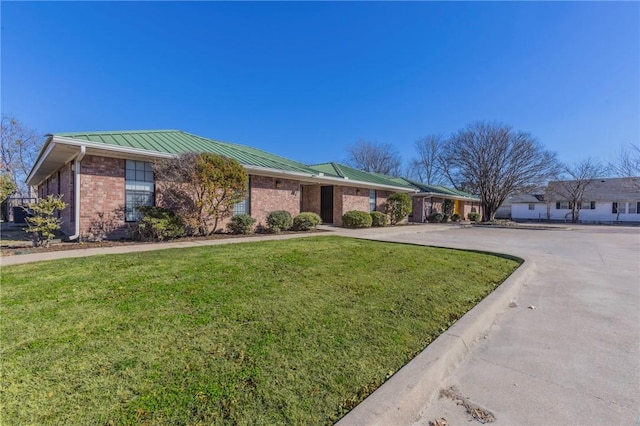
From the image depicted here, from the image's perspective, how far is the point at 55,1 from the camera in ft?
28.0

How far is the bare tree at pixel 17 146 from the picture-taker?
83.0 ft

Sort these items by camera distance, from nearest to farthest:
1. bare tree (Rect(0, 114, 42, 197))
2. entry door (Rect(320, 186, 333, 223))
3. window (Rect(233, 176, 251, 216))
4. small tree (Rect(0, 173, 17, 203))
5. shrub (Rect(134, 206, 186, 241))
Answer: shrub (Rect(134, 206, 186, 241))
small tree (Rect(0, 173, 17, 203))
window (Rect(233, 176, 251, 216))
entry door (Rect(320, 186, 333, 223))
bare tree (Rect(0, 114, 42, 197))

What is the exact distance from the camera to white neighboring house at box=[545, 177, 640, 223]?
1398 inches

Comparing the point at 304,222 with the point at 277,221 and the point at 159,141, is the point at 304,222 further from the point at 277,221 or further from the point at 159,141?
the point at 159,141

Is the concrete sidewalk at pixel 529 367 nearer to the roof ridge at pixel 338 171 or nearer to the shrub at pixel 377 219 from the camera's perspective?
the roof ridge at pixel 338 171

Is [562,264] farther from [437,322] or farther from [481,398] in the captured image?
[481,398]

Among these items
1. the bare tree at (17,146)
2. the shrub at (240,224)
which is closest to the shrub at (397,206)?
the shrub at (240,224)

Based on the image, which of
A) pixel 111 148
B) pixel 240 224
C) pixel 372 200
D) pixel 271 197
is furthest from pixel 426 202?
pixel 111 148

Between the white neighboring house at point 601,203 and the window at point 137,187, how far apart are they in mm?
42920

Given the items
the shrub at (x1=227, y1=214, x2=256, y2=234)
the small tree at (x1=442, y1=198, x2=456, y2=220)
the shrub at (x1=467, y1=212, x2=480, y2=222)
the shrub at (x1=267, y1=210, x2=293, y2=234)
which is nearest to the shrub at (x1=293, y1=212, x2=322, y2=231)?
the shrub at (x1=267, y1=210, x2=293, y2=234)

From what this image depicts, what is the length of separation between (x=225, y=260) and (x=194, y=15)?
406 inches

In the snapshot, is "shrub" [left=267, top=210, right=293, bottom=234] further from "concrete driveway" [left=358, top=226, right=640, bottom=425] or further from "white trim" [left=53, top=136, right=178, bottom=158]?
"concrete driveway" [left=358, top=226, right=640, bottom=425]

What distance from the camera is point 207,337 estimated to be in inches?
109

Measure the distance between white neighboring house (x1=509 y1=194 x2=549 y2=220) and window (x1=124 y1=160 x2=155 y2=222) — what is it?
47114 mm
